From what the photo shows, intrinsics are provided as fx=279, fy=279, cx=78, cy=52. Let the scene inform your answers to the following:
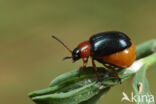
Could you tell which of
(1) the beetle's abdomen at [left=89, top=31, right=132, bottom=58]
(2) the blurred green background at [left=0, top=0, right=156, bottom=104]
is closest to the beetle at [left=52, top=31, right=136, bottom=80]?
(1) the beetle's abdomen at [left=89, top=31, right=132, bottom=58]

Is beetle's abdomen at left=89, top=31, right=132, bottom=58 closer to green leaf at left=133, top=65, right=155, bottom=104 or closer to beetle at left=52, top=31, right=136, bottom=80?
beetle at left=52, top=31, right=136, bottom=80

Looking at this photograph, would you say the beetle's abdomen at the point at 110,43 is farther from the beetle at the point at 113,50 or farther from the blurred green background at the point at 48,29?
the blurred green background at the point at 48,29

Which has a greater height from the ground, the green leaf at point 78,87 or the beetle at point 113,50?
the beetle at point 113,50

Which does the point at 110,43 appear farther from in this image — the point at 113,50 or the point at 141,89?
the point at 141,89

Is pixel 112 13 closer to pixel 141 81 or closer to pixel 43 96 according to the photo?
pixel 141 81

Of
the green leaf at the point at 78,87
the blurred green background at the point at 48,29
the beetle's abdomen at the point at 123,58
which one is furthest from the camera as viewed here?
the blurred green background at the point at 48,29

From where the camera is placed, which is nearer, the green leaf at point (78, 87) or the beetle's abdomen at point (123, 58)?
the green leaf at point (78, 87)

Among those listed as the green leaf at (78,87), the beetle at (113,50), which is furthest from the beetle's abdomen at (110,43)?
the green leaf at (78,87)
